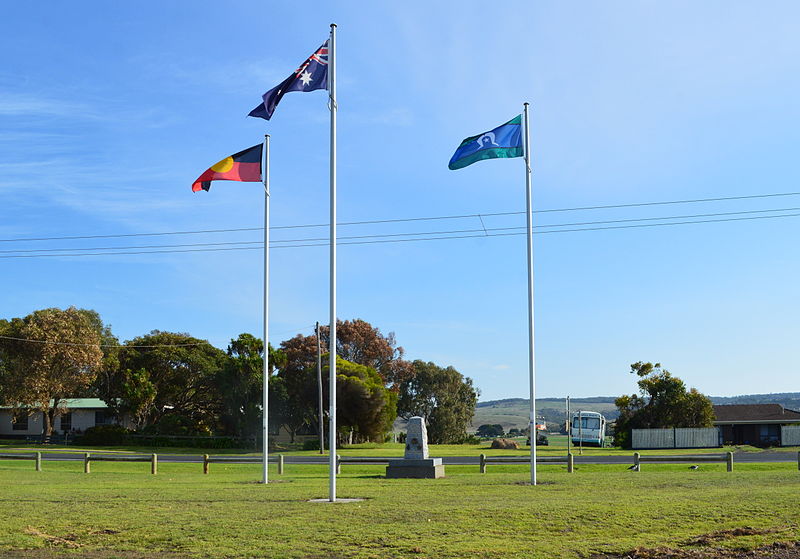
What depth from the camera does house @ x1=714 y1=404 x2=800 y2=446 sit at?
66.8m

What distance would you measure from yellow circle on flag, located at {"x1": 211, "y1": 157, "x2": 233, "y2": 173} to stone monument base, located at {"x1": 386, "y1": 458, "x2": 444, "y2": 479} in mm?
11136

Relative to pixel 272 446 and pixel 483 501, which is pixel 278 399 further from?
pixel 483 501

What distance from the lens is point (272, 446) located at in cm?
6028

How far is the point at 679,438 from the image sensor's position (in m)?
60.4

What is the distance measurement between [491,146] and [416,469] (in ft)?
35.9

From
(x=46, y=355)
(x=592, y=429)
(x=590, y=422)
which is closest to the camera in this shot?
(x=46, y=355)

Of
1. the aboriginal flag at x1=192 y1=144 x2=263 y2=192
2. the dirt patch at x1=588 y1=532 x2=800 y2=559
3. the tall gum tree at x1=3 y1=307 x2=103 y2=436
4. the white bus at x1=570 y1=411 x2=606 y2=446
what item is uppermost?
the aboriginal flag at x1=192 y1=144 x2=263 y2=192

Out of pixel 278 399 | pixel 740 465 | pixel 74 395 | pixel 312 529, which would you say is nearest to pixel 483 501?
pixel 312 529

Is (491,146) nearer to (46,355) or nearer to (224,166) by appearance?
(224,166)

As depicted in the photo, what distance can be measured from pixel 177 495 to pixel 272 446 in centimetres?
4209

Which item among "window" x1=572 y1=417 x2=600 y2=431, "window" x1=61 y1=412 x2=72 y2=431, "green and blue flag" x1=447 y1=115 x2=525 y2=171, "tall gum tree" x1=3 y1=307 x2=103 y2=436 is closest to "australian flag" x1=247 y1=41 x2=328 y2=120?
"green and blue flag" x1=447 y1=115 x2=525 y2=171

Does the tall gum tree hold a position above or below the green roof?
above

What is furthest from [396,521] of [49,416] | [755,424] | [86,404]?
[86,404]

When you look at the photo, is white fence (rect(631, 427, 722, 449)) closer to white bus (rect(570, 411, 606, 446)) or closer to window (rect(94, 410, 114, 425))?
white bus (rect(570, 411, 606, 446))
